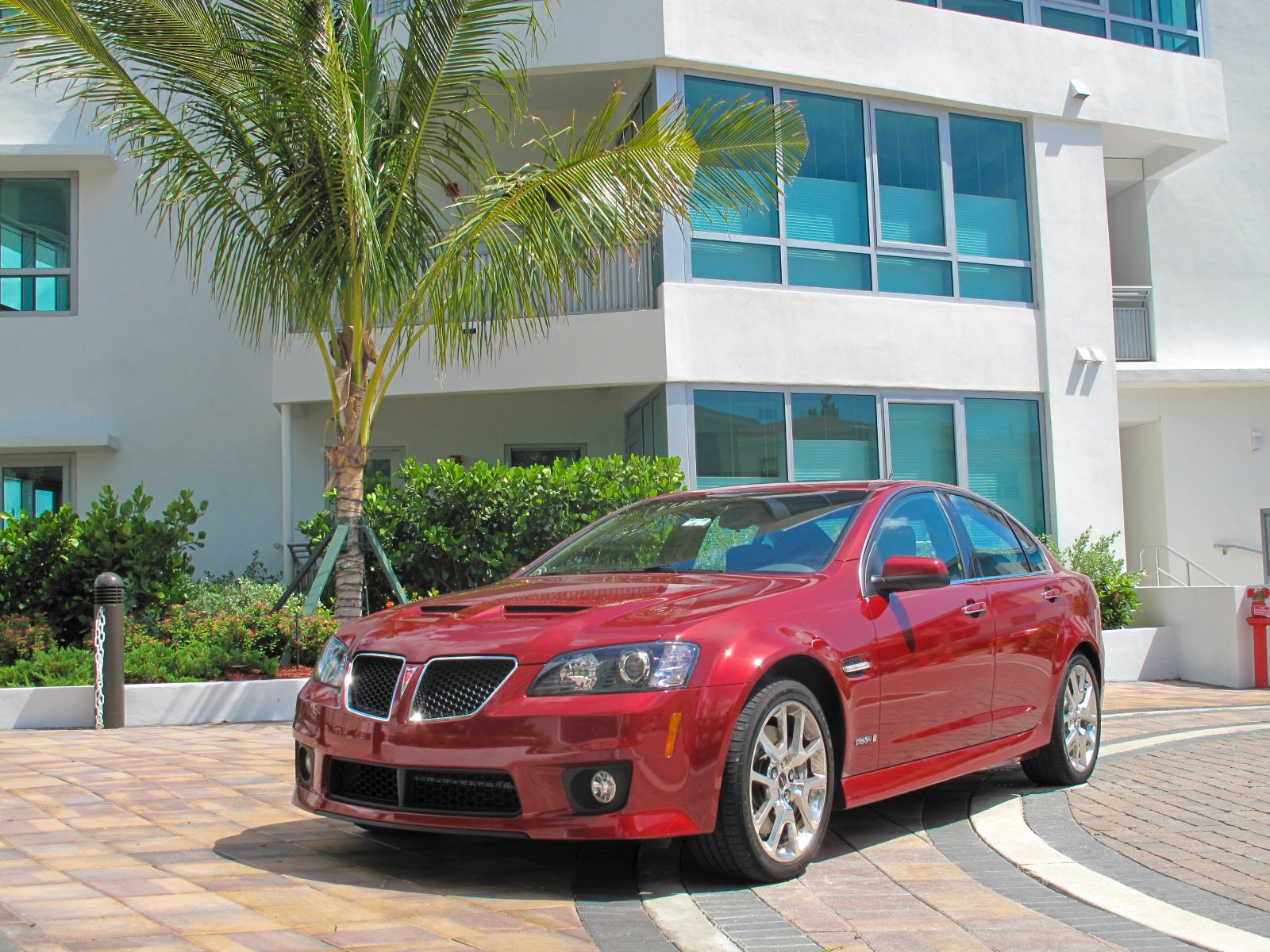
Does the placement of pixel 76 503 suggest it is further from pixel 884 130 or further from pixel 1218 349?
pixel 1218 349

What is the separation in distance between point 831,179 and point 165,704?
877 centimetres

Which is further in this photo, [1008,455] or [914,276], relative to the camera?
[1008,455]

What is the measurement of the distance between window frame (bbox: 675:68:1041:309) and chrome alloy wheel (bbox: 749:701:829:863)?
882 centimetres

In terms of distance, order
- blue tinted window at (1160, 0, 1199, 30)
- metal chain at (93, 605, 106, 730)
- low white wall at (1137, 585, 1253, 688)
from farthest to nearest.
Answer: blue tinted window at (1160, 0, 1199, 30)
low white wall at (1137, 585, 1253, 688)
metal chain at (93, 605, 106, 730)

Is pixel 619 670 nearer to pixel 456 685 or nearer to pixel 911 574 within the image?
pixel 456 685

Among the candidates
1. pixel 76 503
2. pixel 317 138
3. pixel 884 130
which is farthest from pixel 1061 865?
pixel 76 503

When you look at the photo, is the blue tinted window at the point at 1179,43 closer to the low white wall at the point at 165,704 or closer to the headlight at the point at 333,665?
the low white wall at the point at 165,704

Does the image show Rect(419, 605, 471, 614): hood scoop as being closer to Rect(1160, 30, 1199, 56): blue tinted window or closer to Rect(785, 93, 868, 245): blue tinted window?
Rect(785, 93, 868, 245): blue tinted window

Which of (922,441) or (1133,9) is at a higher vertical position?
(1133,9)

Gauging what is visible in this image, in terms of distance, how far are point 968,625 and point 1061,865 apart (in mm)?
1110

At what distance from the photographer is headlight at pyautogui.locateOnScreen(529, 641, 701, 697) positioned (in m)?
4.14

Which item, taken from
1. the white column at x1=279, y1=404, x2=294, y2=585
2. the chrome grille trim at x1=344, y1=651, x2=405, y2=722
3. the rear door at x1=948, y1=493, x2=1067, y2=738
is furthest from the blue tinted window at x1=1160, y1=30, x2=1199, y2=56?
the chrome grille trim at x1=344, y1=651, x2=405, y2=722

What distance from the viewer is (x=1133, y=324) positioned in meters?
16.6

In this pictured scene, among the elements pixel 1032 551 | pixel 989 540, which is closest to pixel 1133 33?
pixel 1032 551
